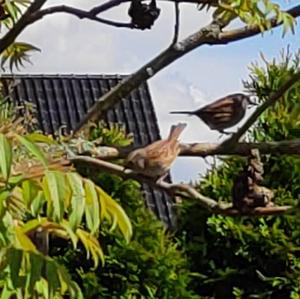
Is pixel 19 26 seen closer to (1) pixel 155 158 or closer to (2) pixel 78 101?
(1) pixel 155 158

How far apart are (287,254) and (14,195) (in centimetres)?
232

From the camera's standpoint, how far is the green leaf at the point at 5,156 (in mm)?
1796

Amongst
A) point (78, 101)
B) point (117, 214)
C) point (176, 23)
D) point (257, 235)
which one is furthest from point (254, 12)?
point (78, 101)

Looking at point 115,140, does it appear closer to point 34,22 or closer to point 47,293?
point 34,22

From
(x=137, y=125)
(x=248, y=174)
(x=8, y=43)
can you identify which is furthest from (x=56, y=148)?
(x=137, y=125)

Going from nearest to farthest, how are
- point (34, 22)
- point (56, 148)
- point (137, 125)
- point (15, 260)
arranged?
point (15, 260) → point (56, 148) → point (34, 22) → point (137, 125)

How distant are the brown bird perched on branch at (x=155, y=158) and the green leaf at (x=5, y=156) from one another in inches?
32.0

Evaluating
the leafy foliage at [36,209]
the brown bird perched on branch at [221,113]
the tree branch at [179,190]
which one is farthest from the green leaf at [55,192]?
the brown bird perched on branch at [221,113]

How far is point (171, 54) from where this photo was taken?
2.90 m

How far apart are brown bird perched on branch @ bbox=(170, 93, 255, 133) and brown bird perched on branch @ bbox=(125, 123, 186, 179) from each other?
328mm

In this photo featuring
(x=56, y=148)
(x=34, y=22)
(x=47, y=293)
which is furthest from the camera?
(x=34, y=22)

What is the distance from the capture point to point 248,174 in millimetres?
2773

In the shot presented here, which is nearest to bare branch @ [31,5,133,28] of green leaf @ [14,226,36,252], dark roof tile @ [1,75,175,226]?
green leaf @ [14,226,36,252]

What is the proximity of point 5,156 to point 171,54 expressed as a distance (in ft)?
3.79
